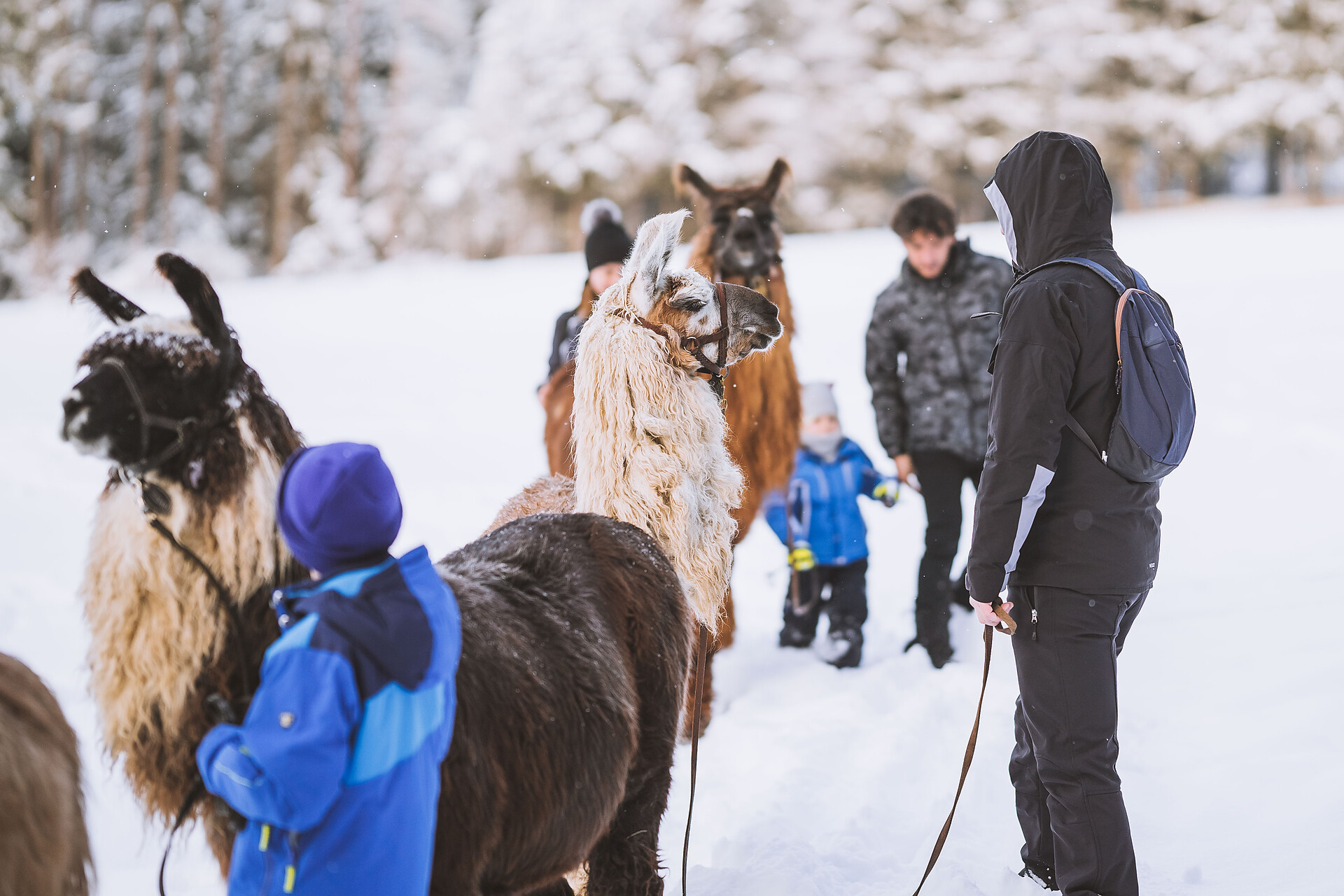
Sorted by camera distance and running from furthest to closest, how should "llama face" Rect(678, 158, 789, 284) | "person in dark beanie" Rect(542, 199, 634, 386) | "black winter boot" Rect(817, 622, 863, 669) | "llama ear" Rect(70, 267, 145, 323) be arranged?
"black winter boot" Rect(817, 622, 863, 669) → "person in dark beanie" Rect(542, 199, 634, 386) → "llama face" Rect(678, 158, 789, 284) → "llama ear" Rect(70, 267, 145, 323)

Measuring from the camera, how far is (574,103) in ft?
69.2

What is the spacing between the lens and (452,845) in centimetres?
157

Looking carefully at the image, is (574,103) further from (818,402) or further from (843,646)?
(843,646)

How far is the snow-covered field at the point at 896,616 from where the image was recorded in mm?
2957

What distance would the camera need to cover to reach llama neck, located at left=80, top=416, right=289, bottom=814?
155 cm

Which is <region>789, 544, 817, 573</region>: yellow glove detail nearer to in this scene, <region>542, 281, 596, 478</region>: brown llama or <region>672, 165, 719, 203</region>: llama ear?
<region>542, 281, 596, 478</region>: brown llama

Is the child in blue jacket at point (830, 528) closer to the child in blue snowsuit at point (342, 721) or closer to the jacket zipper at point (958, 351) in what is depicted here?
the jacket zipper at point (958, 351)

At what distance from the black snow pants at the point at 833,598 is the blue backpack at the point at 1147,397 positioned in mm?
2725

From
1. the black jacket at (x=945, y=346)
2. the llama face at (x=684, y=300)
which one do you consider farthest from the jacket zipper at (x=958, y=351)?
the llama face at (x=684, y=300)

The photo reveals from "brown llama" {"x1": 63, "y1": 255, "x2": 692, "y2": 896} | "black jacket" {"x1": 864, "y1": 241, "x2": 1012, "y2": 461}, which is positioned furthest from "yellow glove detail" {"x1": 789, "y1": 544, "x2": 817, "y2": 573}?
"brown llama" {"x1": 63, "y1": 255, "x2": 692, "y2": 896}

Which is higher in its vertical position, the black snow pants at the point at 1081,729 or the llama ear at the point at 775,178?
the llama ear at the point at 775,178

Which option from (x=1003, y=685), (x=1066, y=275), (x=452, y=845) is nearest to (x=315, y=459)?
(x=452, y=845)

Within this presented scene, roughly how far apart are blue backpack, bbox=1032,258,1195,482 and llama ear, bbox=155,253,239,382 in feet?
6.01

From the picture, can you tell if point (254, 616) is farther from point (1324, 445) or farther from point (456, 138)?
point (456, 138)
